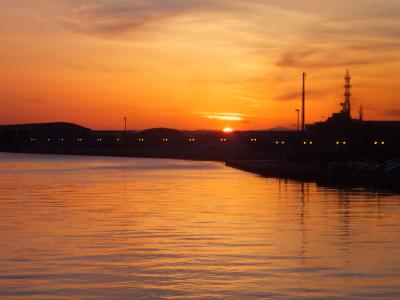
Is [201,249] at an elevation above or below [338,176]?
below

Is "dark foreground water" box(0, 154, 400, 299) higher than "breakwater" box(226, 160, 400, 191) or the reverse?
the reverse

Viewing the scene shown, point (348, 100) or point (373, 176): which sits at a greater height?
point (348, 100)

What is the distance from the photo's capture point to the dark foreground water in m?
16.3

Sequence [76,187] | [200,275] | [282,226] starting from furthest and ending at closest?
[76,187] → [282,226] → [200,275]

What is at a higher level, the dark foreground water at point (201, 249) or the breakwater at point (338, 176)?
the breakwater at point (338, 176)

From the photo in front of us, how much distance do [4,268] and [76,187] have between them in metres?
39.4

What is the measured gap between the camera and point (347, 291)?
15992 millimetres

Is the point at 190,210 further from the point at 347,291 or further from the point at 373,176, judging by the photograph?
the point at 373,176

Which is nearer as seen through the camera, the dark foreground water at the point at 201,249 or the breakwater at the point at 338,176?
the dark foreground water at the point at 201,249

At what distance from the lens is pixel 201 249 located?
22.3m

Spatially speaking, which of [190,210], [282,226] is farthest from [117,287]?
[190,210]

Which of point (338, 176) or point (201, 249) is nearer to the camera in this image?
point (201, 249)

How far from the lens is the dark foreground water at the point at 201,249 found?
16.3 m

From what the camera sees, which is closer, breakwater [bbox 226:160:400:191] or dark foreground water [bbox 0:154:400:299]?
dark foreground water [bbox 0:154:400:299]
